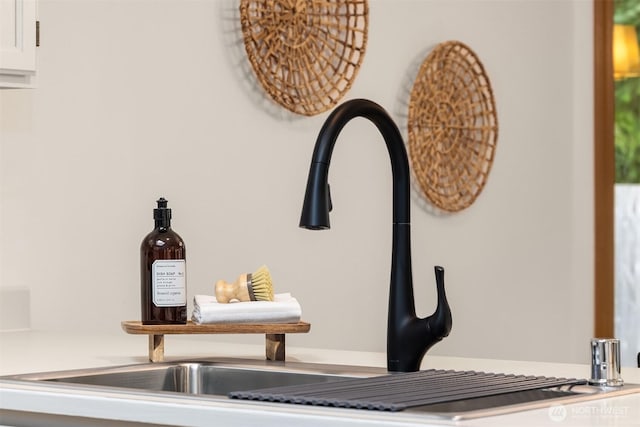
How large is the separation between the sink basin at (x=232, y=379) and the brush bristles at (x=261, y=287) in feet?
0.39

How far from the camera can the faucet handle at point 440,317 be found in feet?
4.59

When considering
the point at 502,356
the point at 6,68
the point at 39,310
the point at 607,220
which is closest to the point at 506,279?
the point at 502,356

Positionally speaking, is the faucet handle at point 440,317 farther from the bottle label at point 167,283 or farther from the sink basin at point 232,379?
the bottle label at point 167,283

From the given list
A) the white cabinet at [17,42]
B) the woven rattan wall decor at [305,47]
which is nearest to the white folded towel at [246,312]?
the white cabinet at [17,42]

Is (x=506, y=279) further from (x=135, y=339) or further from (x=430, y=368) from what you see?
(x=430, y=368)

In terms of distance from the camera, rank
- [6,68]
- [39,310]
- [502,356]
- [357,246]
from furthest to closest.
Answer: [502,356] → [357,246] → [39,310] → [6,68]

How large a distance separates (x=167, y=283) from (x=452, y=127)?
1.96m

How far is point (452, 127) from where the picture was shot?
3375 millimetres

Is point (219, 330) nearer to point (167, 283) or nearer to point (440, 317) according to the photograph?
point (167, 283)

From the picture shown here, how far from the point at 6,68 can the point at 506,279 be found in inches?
85.1

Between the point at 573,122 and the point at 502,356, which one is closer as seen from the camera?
the point at 502,356

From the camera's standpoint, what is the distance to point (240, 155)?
106 inches

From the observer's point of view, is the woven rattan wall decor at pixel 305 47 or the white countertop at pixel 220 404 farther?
the woven rattan wall decor at pixel 305 47

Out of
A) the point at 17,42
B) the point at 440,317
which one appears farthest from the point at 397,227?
the point at 17,42
